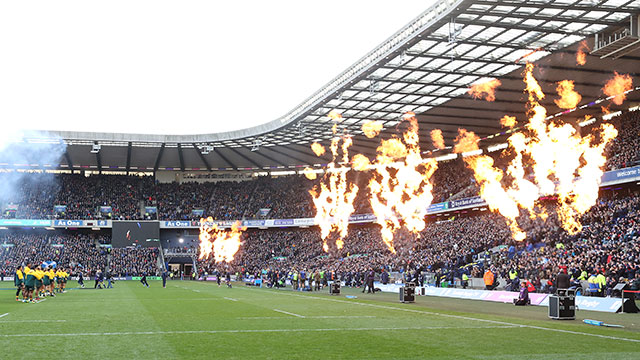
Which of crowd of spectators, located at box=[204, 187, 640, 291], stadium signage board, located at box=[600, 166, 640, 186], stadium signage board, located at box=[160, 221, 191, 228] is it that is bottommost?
crowd of spectators, located at box=[204, 187, 640, 291]

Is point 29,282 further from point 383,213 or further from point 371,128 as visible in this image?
point 383,213

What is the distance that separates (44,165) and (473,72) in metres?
58.2

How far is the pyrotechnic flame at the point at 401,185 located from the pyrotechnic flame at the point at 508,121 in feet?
24.9

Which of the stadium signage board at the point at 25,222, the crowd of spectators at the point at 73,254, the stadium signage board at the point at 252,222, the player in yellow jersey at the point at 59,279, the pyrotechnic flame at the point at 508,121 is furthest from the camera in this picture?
the stadium signage board at the point at 25,222

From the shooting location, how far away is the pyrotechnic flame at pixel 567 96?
3991 centimetres

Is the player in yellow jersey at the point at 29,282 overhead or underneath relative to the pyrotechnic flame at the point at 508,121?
underneath

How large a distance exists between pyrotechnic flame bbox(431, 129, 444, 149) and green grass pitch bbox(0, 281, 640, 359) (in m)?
36.5

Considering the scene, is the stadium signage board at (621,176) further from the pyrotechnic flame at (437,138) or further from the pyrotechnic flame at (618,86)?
the pyrotechnic flame at (437,138)

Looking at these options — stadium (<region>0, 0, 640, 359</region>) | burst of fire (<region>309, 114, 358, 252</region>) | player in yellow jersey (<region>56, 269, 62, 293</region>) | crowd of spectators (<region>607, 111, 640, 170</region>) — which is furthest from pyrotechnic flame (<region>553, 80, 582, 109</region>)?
player in yellow jersey (<region>56, 269, 62, 293</region>)

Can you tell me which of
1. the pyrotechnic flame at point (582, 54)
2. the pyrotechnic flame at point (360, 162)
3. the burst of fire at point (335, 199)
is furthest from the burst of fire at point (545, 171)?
the burst of fire at point (335, 199)

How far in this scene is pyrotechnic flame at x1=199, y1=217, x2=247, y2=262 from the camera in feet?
249

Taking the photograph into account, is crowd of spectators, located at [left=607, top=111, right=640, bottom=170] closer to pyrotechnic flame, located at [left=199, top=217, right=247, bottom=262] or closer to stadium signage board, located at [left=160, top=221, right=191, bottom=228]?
pyrotechnic flame, located at [left=199, top=217, right=247, bottom=262]

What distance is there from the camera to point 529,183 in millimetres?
46062

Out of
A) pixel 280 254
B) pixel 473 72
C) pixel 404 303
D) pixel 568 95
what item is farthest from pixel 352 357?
pixel 280 254
